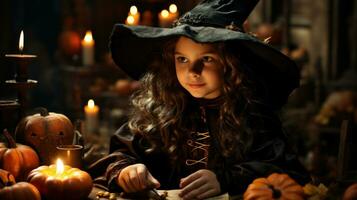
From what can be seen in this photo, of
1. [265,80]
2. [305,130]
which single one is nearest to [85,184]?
[265,80]

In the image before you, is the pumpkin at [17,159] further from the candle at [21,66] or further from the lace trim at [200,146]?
the lace trim at [200,146]

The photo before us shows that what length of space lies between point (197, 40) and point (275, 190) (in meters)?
0.61

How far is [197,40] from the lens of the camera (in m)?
2.56

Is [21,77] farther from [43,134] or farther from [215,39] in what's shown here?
[215,39]

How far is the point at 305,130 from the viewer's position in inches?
247

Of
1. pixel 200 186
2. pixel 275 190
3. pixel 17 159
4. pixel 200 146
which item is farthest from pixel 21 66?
pixel 275 190

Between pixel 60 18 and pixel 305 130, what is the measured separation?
2.79m

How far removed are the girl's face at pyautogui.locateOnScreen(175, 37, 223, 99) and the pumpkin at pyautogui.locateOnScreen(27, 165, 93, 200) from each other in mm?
587

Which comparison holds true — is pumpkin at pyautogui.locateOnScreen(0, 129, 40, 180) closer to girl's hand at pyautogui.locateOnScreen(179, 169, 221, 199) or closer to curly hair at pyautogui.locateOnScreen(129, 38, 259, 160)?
curly hair at pyautogui.locateOnScreen(129, 38, 259, 160)

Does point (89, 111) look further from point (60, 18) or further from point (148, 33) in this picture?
point (60, 18)

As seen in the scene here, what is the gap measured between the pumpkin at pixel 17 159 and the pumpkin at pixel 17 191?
0.16 m

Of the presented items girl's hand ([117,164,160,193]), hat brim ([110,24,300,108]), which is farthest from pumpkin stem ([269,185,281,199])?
hat brim ([110,24,300,108])

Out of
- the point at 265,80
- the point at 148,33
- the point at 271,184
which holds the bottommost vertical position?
the point at 271,184

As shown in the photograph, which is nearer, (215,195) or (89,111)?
(215,195)
